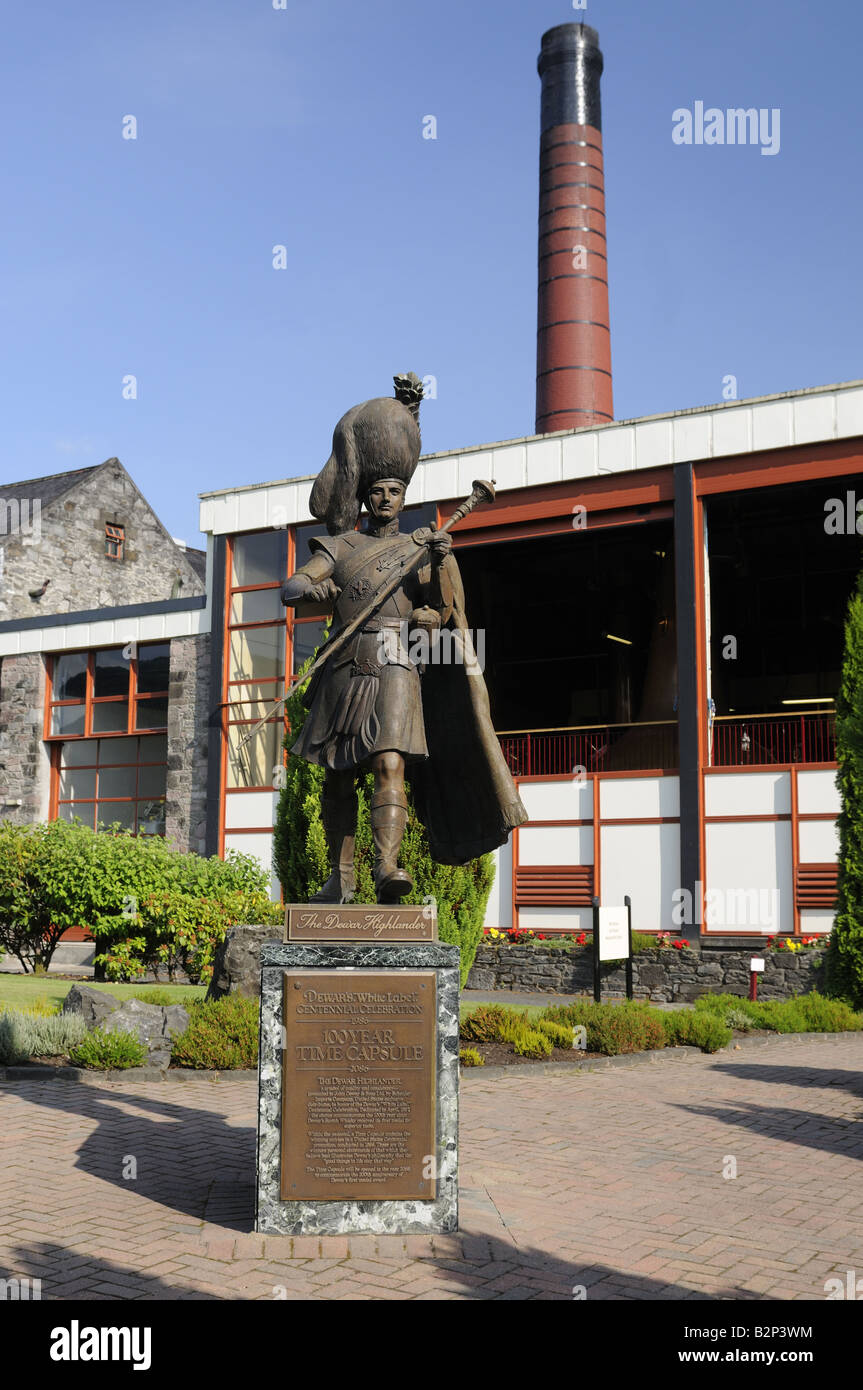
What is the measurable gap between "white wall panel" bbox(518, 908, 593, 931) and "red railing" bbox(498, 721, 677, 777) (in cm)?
238

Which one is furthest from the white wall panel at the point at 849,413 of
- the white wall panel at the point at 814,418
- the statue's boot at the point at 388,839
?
the statue's boot at the point at 388,839

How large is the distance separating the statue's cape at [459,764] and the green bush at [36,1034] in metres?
4.95

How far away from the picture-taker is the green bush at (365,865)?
599 inches

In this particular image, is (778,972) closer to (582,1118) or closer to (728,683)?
(582,1118)

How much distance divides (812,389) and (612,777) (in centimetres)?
711

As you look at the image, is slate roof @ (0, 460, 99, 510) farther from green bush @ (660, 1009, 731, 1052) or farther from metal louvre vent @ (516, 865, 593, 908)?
green bush @ (660, 1009, 731, 1052)

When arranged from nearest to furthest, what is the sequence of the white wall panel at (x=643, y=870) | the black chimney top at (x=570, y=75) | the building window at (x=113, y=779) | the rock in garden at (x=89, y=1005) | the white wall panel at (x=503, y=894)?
the rock in garden at (x=89, y=1005)
the white wall panel at (x=643, y=870)
the white wall panel at (x=503, y=894)
the building window at (x=113, y=779)
the black chimney top at (x=570, y=75)

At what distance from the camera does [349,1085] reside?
5695 millimetres

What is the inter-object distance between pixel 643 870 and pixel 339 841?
599 inches

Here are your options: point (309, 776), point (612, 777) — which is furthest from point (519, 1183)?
point (612, 777)

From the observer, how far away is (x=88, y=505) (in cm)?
3412

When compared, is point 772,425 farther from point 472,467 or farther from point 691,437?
point 472,467

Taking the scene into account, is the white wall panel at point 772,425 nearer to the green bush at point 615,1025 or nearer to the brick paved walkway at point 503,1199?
the green bush at point 615,1025

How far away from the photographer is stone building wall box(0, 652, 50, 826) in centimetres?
2805
